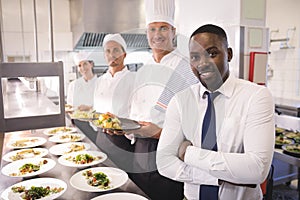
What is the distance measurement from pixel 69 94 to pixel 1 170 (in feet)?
6.07

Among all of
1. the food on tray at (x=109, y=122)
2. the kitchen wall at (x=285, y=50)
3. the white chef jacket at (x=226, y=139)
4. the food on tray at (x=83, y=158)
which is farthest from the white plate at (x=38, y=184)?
the kitchen wall at (x=285, y=50)

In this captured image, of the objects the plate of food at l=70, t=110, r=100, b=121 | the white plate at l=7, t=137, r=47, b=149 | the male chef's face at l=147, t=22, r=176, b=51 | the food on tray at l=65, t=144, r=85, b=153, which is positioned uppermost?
the male chef's face at l=147, t=22, r=176, b=51

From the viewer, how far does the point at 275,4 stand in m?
3.76

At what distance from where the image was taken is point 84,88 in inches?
116

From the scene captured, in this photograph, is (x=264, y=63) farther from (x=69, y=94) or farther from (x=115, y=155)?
(x=69, y=94)

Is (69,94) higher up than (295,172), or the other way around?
(69,94)

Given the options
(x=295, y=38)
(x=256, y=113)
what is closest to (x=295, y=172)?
(x=295, y=38)

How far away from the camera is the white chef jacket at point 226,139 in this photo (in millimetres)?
1111

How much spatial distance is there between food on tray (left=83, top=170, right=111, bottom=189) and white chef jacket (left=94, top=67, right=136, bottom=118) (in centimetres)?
82

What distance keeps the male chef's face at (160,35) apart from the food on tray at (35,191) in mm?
1130

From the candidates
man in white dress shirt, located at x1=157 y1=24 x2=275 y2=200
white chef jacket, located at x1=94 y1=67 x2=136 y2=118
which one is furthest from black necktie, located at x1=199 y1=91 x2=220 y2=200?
white chef jacket, located at x1=94 y1=67 x2=136 y2=118

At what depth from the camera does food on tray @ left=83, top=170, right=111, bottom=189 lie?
1182 millimetres

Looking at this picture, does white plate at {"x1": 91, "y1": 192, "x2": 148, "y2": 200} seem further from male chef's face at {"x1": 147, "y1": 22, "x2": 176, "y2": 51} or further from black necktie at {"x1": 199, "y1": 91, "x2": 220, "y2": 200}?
male chef's face at {"x1": 147, "y1": 22, "x2": 176, "y2": 51}

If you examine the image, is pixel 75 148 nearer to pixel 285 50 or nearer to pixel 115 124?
pixel 115 124
